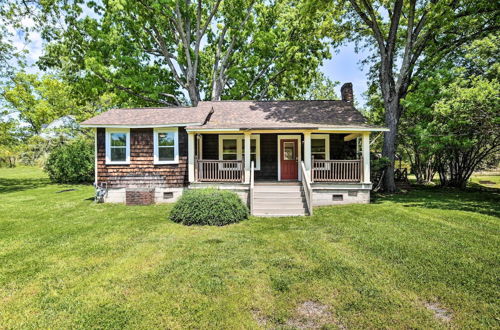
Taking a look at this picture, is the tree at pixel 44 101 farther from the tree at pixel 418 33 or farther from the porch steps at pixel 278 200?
the tree at pixel 418 33

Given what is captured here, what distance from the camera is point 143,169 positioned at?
11.5 m

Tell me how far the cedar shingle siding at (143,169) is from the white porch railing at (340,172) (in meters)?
5.95

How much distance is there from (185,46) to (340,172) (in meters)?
14.8

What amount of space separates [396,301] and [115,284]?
440 centimetres

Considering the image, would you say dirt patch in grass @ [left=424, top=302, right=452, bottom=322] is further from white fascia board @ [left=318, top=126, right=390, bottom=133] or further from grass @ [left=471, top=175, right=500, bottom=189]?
grass @ [left=471, top=175, right=500, bottom=189]

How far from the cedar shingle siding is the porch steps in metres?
3.80

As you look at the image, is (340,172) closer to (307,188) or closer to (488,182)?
(307,188)

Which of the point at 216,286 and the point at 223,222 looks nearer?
the point at 216,286

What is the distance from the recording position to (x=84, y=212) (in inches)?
378

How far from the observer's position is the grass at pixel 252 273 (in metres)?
3.32

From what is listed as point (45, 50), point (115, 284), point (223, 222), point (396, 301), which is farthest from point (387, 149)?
point (45, 50)

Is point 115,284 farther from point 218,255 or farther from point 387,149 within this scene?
point 387,149

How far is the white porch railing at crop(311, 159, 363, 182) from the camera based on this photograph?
1040 cm

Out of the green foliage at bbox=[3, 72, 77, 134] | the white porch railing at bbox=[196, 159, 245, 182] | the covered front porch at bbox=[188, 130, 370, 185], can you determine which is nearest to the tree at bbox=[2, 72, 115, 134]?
the green foliage at bbox=[3, 72, 77, 134]
